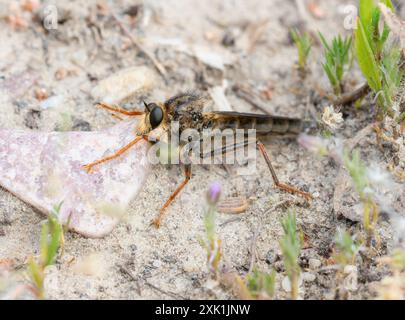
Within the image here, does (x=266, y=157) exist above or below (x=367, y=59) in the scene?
below

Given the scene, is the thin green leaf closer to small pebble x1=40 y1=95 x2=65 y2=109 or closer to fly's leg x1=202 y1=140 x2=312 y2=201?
fly's leg x1=202 y1=140 x2=312 y2=201

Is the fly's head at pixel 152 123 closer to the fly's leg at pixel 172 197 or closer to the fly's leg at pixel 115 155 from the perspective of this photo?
the fly's leg at pixel 115 155

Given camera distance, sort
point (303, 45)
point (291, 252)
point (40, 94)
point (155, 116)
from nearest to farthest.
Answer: point (291, 252) → point (155, 116) → point (40, 94) → point (303, 45)

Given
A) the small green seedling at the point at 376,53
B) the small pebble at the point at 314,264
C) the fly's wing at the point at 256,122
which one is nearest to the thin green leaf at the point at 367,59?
the small green seedling at the point at 376,53

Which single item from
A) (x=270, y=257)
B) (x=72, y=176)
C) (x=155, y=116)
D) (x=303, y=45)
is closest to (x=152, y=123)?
(x=155, y=116)

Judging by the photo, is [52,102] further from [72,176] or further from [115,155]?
[72,176]

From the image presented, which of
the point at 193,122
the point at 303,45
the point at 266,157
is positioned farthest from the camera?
the point at 303,45
